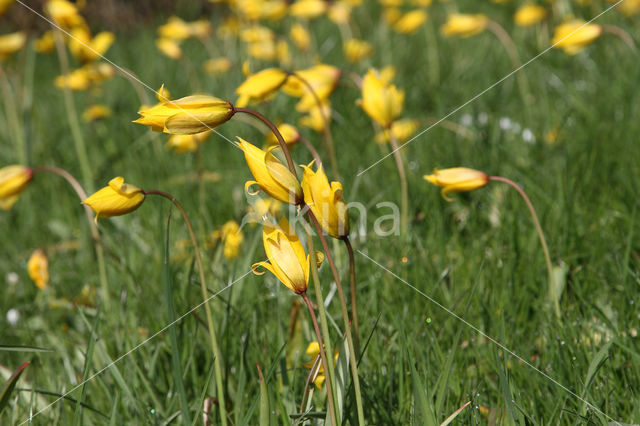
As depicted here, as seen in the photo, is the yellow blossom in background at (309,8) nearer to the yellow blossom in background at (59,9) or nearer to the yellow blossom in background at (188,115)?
the yellow blossom in background at (59,9)

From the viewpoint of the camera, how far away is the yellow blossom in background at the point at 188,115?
2.15 feet

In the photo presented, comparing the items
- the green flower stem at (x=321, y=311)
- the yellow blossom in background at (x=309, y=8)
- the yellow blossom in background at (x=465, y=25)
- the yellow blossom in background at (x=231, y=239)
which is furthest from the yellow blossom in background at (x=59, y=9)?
the green flower stem at (x=321, y=311)

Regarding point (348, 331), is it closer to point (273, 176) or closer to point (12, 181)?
point (273, 176)

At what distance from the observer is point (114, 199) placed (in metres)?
0.76

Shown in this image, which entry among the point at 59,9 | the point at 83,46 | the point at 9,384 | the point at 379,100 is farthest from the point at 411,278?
the point at 83,46

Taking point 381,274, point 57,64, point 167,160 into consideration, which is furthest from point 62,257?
point 57,64

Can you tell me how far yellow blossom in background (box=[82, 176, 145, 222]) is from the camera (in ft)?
2.47

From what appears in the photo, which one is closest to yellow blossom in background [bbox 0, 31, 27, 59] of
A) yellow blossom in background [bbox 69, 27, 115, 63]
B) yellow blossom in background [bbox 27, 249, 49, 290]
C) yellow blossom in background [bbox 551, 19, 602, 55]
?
yellow blossom in background [bbox 69, 27, 115, 63]

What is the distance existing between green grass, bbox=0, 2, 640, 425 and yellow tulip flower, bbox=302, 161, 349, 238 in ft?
0.49

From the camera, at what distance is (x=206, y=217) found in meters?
1.49

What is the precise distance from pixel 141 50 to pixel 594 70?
2.95 meters

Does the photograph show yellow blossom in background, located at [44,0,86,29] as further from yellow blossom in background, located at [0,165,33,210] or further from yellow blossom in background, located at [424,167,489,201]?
yellow blossom in background, located at [424,167,489,201]

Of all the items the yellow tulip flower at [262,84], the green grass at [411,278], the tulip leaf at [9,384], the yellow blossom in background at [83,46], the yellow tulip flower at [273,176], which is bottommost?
the green grass at [411,278]

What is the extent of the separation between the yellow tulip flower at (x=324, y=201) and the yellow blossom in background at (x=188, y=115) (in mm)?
116
